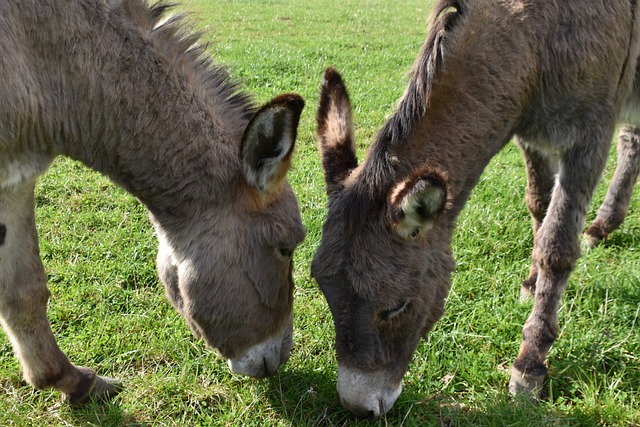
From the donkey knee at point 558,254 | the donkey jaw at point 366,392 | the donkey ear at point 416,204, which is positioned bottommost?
the donkey jaw at point 366,392

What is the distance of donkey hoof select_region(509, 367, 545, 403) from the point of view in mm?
3301

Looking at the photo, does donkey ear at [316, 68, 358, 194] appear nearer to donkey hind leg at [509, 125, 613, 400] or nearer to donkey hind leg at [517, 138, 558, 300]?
donkey hind leg at [509, 125, 613, 400]

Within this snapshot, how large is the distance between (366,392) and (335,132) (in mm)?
1383

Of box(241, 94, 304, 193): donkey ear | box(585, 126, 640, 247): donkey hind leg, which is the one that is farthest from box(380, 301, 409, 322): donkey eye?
box(585, 126, 640, 247): donkey hind leg

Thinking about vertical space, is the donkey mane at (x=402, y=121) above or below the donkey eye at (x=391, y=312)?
above

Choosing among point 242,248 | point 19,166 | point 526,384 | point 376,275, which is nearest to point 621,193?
point 526,384

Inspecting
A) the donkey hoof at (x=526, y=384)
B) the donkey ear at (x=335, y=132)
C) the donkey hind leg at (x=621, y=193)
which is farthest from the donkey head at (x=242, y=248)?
the donkey hind leg at (x=621, y=193)

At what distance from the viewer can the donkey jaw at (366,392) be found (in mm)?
2947

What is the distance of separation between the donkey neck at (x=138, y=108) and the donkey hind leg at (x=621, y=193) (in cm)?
353

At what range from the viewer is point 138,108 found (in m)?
2.62

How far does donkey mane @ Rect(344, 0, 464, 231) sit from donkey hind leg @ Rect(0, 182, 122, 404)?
170cm

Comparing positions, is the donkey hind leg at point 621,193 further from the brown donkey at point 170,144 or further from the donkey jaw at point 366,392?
the brown donkey at point 170,144

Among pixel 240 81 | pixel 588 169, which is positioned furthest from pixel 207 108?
pixel 588 169

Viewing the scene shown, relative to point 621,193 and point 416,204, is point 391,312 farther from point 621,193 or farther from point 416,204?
point 621,193
